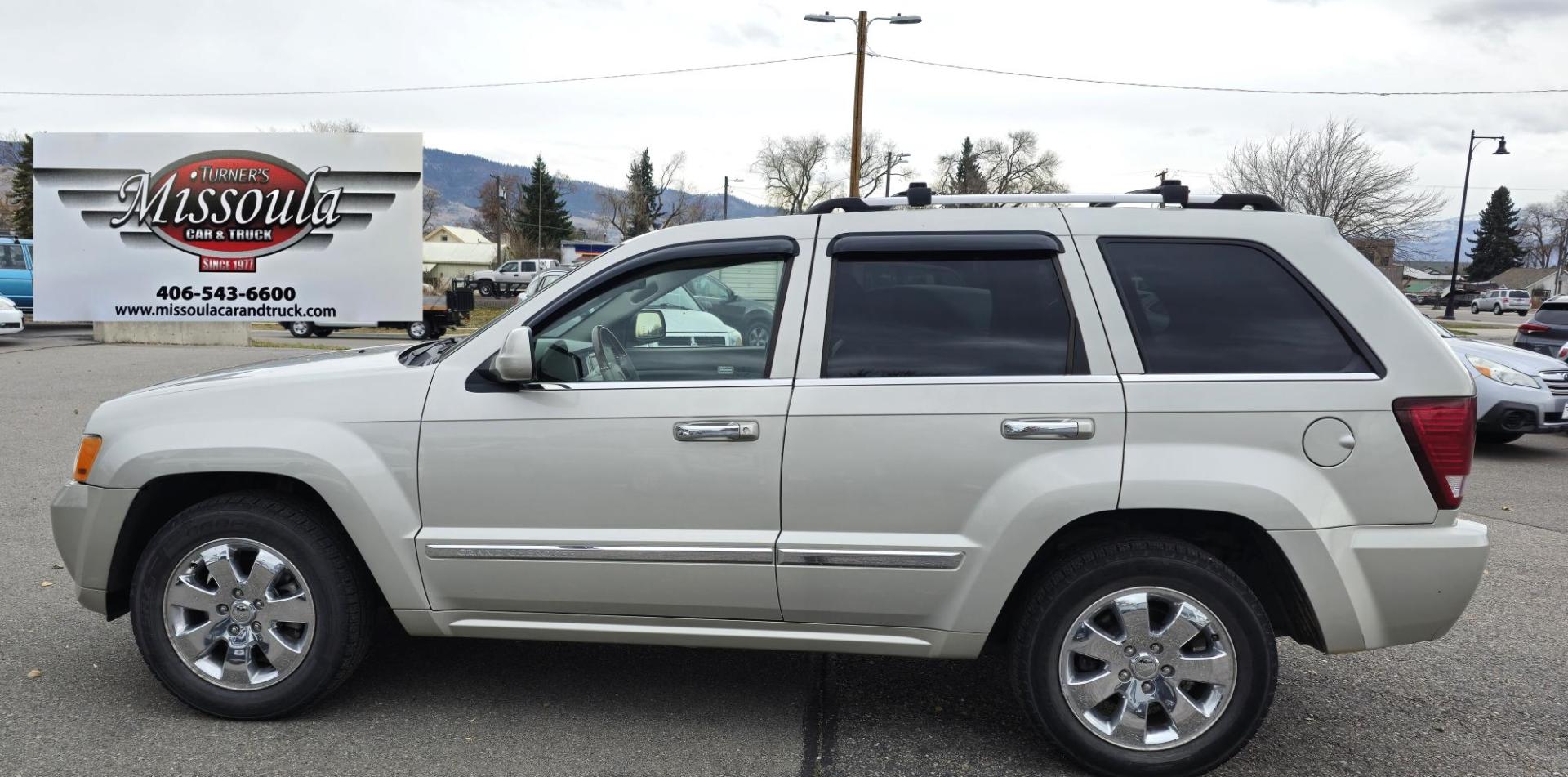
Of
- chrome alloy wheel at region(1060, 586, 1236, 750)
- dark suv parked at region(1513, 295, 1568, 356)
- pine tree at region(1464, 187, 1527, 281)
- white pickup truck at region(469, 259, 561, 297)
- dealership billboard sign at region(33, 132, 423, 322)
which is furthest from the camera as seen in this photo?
pine tree at region(1464, 187, 1527, 281)

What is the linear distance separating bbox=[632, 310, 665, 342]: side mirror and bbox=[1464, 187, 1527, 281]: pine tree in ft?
→ 370

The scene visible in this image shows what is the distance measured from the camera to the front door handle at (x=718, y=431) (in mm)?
3295

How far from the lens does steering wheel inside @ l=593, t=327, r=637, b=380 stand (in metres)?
3.53

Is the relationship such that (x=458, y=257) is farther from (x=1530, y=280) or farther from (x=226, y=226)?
(x=1530, y=280)

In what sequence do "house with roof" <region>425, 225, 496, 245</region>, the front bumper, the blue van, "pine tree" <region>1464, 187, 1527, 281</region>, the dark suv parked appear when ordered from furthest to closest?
1. "house with roof" <region>425, 225, 496, 245</region>
2. "pine tree" <region>1464, 187, 1527, 281</region>
3. the blue van
4. the dark suv parked
5. the front bumper

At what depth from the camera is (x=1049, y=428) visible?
3191mm

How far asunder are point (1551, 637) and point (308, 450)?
5.27m

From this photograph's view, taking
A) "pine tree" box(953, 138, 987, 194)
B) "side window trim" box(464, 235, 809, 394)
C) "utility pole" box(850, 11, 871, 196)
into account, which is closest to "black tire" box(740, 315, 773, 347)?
"side window trim" box(464, 235, 809, 394)

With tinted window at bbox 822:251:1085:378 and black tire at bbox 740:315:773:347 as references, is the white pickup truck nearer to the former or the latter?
black tire at bbox 740:315:773:347

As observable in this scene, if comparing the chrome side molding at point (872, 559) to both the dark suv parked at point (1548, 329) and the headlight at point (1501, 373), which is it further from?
the dark suv parked at point (1548, 329)

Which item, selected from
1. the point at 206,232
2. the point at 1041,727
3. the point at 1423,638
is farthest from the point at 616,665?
the point at 206,232

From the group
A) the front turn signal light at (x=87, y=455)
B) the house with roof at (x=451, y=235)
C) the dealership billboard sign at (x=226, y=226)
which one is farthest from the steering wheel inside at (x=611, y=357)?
the house with roof at (x=451, y=235)

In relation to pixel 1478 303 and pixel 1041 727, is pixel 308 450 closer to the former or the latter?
pixel 1041 727

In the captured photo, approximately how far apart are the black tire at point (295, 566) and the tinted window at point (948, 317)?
180 centimetres
